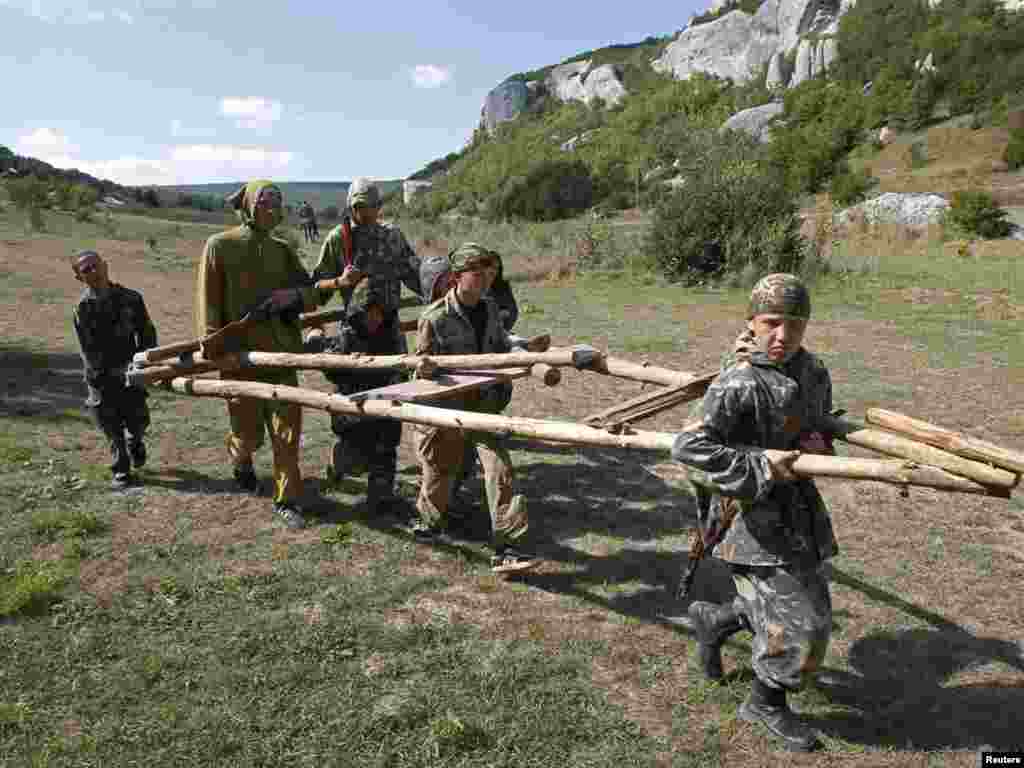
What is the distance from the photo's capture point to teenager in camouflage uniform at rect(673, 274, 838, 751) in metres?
2.87

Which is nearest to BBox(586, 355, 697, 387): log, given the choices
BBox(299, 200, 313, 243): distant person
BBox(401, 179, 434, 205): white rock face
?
BBox(299, 200, 313, 243): distant person

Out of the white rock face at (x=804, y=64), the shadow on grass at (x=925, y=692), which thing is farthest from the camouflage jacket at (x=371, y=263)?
the white rock face at (x=804, y=64)

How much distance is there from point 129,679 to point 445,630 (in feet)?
5.06

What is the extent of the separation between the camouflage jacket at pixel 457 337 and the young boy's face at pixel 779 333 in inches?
76.9

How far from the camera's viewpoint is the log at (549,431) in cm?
246

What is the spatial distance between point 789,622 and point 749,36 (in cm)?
10350

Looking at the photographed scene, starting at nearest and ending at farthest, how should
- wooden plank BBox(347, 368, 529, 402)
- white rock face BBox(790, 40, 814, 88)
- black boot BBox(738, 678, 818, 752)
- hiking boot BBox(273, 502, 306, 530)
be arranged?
black boot BBox(738, 678, 818, 752) → wooden plank BBox(347, 368, 529, 402) → hiking boot BBox(273, 502, 306, 530) → white rock face BBox(790, 40, 814, 88)

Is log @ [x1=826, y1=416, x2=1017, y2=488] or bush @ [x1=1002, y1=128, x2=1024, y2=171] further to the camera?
bush @ [x1=1002, y1=128, x2=1024, y2=171]

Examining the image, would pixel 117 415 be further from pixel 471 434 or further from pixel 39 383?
pixel 39 383

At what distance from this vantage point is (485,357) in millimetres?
4281

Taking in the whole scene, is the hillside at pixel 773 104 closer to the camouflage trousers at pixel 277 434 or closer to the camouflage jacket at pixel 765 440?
the camouflage trousers at pixel 277 434

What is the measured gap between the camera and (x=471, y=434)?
458 centimetres

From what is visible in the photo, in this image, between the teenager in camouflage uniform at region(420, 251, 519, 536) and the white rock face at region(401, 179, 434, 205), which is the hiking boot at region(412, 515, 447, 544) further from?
the white rock face at region(401, 179, 434, 205)

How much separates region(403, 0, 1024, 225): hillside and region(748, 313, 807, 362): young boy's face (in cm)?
1731
